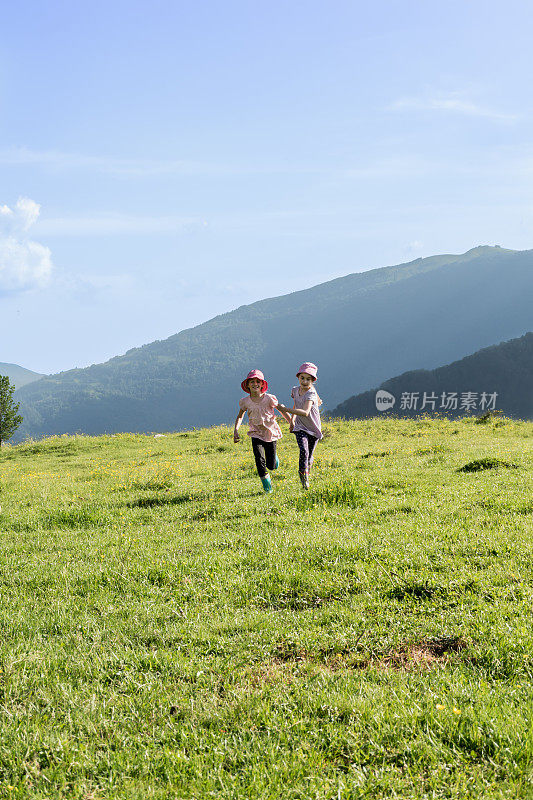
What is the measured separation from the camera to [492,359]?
153000 millimetres

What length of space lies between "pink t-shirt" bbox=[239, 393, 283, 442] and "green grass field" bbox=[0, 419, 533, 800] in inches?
87.8

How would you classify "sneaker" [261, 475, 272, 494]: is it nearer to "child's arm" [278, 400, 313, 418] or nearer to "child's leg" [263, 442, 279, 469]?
"child's leg" [263, 442, 279, 469]

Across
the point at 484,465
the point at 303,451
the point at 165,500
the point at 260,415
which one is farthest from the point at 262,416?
the point at 484,465

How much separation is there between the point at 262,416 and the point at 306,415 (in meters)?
1.19

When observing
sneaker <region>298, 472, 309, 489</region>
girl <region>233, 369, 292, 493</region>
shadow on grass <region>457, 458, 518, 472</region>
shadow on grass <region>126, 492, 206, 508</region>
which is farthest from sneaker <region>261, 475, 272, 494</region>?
shadow on grass <region>457, 458, 518, 472</region>

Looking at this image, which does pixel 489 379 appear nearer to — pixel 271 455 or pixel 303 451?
pixel 271 455

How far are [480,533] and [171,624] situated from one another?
4.80 metres

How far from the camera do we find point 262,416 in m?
12.0

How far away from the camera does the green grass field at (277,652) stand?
3.48m

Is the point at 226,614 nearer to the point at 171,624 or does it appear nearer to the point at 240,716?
the point at 171,624

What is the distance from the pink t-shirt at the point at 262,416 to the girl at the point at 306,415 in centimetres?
51

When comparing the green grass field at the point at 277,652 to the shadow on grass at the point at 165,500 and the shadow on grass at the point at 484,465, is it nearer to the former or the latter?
the shadow on grass at the point at 165,500

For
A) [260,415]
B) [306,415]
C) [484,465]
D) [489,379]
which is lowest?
[484,465]

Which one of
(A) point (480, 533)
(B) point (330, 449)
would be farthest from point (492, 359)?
(A) point (480, 533)
